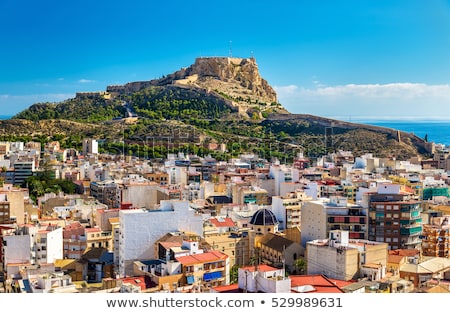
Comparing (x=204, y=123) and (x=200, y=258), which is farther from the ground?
(x=204, y=123)

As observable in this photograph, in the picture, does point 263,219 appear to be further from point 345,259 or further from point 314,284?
point 314,284

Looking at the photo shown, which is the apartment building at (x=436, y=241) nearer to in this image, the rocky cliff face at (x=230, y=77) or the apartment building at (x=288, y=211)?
the apartment building at (x=288, y=211)

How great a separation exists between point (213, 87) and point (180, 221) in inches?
931

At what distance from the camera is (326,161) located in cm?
1919

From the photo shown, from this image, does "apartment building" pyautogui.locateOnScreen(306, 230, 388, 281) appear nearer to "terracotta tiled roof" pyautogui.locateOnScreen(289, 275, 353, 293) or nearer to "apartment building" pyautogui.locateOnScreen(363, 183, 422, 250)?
"terracotta tiled roof" pyautogui.locateOnScreen(289, 275, 353, 293)

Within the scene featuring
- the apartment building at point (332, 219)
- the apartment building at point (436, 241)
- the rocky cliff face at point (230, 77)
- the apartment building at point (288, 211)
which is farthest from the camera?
the rocky cliff face at point (230, 77)

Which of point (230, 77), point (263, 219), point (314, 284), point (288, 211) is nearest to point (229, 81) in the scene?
point (230, 77)

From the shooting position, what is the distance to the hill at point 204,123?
2209 cm

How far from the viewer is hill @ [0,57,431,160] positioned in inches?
870

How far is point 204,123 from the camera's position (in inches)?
1023

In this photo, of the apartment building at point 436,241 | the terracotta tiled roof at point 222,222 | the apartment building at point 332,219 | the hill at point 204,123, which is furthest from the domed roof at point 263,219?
the hill at point 204,123

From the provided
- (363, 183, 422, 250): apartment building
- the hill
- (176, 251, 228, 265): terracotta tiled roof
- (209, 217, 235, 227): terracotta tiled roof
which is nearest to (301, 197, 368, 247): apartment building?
(363, 183, 422, 250): apartment building

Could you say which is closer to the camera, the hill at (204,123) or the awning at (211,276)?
the awning at (211,276)
